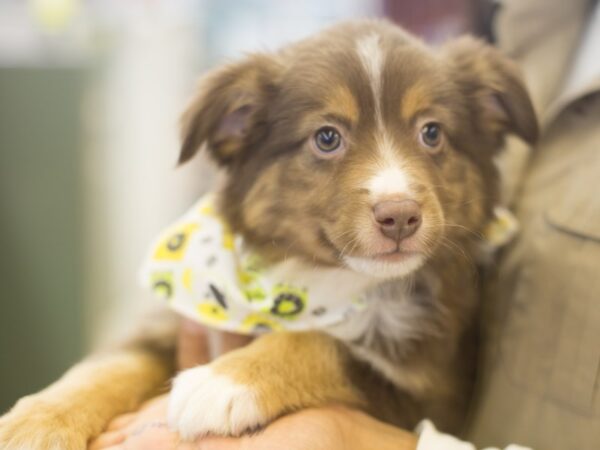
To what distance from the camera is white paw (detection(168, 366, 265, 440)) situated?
6.14 feet

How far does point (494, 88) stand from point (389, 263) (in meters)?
0.89

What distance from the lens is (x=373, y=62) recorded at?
2.26 metres

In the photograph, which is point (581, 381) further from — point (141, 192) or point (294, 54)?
point (141, 192)

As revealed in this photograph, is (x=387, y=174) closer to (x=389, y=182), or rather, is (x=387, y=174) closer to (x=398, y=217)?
(x=389, y=182)

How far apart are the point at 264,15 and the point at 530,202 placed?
16.7 feet

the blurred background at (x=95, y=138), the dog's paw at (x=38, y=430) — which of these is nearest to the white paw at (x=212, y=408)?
the dog's paw at (x=38, y=430)

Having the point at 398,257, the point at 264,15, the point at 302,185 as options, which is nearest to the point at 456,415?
the point at 398,257

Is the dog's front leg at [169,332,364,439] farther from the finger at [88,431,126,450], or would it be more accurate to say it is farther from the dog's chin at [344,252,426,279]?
the dog's chin at [344,252,426,279]

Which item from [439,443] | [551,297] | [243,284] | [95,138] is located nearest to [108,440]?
[243,284]

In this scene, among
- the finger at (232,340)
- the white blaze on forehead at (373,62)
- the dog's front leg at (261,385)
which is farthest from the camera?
the finger at (232,340)

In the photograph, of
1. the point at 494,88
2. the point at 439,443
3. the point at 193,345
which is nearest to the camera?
the point at 439,443

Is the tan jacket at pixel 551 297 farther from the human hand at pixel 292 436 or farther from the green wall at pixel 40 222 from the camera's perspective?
the green wall at pixel 40 222

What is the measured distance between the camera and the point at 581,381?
1976 mm

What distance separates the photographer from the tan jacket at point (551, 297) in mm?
1998
